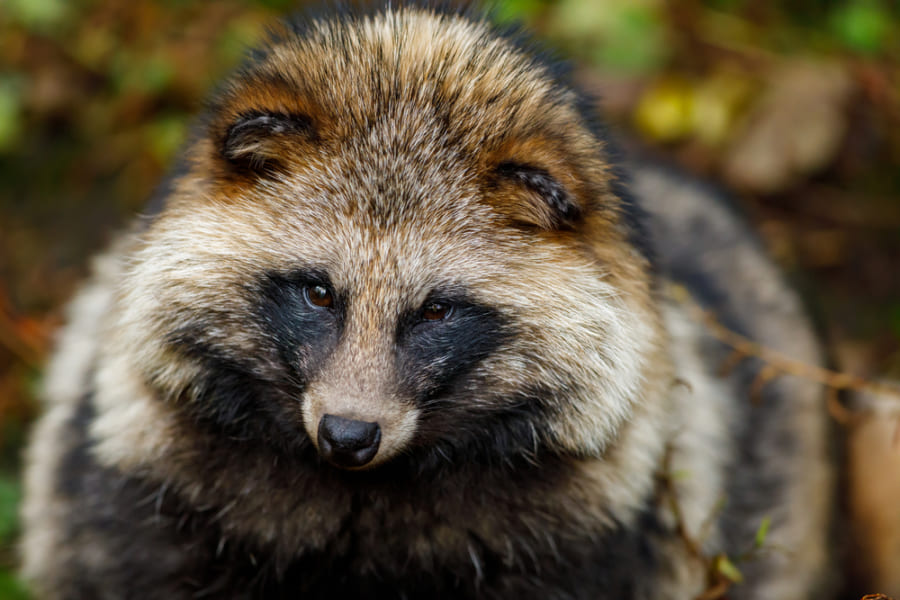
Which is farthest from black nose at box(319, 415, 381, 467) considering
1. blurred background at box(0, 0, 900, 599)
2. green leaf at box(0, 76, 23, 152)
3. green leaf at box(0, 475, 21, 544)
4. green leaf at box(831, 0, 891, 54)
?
green leaf at box(831, 0, 891, 54)

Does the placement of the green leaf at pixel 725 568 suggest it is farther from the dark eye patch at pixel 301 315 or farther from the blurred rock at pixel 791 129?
the blurred rock at pixel 791 129

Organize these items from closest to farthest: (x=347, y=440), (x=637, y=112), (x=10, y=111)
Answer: (x=347, y=440) < (x=10, y=111) < (x=637, y=112)

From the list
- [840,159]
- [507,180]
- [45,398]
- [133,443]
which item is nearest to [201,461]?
[133,443]

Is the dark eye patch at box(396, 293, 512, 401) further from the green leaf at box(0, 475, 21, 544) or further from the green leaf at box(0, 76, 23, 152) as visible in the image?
the green leaf at box(0, 76, 23, 152)

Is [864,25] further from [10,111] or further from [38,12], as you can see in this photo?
[10,111]

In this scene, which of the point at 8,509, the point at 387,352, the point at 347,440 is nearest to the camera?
the point at 347,440

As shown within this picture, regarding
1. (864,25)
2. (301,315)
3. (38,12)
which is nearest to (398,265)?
(301,315)

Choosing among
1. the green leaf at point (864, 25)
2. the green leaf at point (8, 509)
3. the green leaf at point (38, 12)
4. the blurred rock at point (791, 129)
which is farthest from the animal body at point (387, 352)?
the green leaf at point (864, 25)
